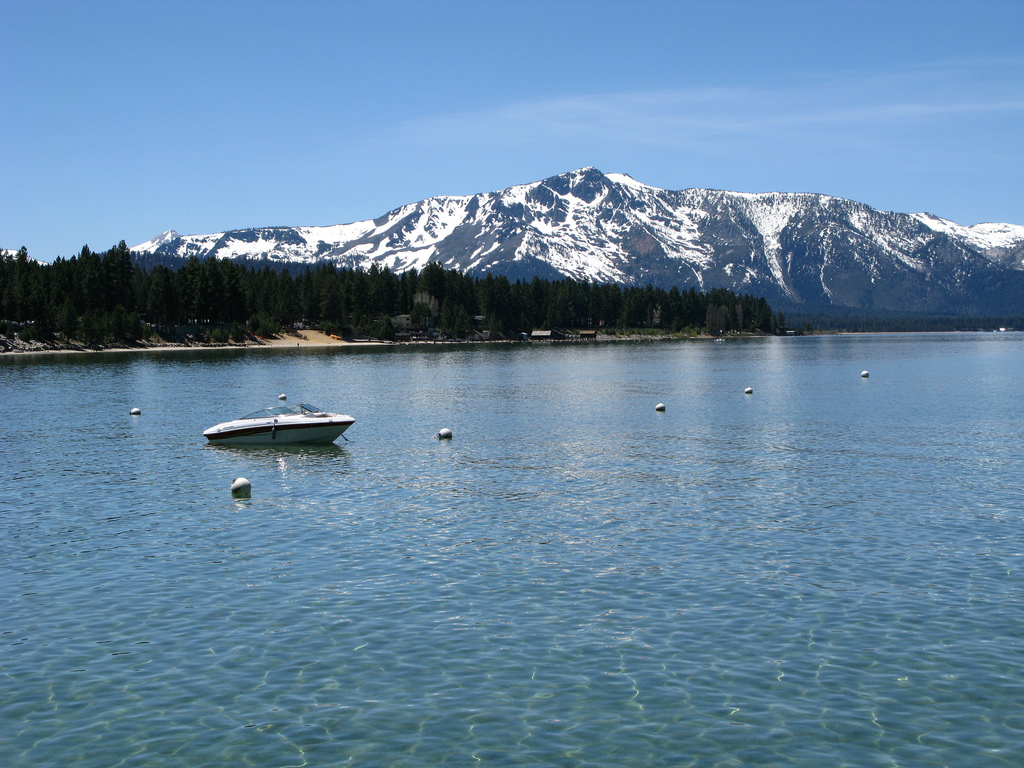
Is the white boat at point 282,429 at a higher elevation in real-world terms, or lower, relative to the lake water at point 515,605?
higher

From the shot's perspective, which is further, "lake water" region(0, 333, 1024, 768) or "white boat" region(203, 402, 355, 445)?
"white boat" region(203, 402, 355, 445)

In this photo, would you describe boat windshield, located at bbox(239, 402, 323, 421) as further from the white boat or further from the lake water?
the lake water

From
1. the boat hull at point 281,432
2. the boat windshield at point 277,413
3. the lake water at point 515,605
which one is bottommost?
the lake water at point 515,605

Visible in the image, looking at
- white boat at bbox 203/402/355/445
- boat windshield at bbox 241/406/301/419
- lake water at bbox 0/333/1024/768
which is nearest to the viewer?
lake water at bbox 0/333/1024/768

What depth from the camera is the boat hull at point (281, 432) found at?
60.0m

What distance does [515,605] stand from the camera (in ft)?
82.8

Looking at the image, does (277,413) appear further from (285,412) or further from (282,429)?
(282,429)

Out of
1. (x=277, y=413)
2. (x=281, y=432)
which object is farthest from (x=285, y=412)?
(x=281, y=432)

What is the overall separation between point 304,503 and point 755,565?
21317mm

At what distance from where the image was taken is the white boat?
59969 mm

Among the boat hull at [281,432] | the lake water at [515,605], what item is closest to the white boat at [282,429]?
the boat hull at [281,432]

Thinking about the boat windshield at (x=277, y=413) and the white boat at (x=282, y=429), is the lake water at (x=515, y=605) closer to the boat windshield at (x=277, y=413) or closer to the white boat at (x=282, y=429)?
the white boat at (x=282, y=429)

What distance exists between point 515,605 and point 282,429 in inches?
1516

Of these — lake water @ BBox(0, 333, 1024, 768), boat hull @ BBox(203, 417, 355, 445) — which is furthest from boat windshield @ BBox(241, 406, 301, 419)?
lake water @ BBox(0, 333, 1024, 768)
